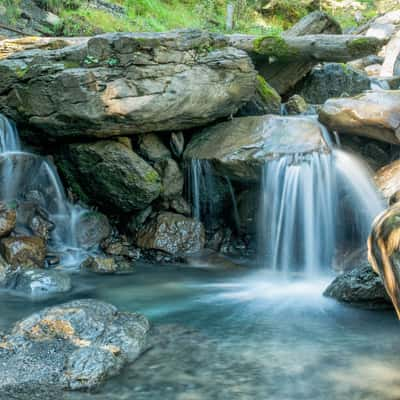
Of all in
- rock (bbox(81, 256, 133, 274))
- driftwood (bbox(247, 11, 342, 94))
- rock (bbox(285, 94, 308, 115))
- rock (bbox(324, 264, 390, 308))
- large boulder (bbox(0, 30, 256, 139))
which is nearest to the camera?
rock (bbox(324, 264, 390, 308))

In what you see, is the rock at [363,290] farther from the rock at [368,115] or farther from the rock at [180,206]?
the rock at [180,206]

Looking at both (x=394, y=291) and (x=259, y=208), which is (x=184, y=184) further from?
(x=394, y=291)

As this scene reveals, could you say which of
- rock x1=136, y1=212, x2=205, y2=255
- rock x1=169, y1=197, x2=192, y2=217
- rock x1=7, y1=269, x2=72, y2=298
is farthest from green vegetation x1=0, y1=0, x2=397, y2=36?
rock x1=7, y1=269, x2=72, y2=298

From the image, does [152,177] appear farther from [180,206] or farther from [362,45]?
[362,45]

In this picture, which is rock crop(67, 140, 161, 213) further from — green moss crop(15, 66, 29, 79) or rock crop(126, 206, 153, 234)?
green moss crop(15, 66, 29, 79)

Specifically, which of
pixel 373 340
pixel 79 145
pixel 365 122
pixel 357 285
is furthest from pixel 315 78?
pixel 373 340

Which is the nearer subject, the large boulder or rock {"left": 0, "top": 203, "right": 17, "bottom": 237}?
rock {"left": 0, "top": 203, "right": 17, "bottom": 237}

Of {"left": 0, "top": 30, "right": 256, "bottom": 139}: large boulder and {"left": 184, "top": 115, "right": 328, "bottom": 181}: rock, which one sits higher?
{"left": 0, "top": 30, "right": 256, "bottom": 139}: large boulder

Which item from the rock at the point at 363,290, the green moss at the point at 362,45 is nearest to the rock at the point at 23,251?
the rock at the point at 363,290

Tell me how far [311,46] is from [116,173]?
490 centimetres

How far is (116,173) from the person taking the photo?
7926 mm

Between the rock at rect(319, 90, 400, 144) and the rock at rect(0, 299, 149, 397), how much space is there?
5277 mm

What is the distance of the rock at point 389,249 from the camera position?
2.96 meters

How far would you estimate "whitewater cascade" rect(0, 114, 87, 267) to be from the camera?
26.3ft
